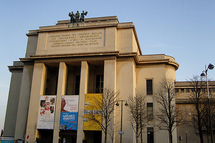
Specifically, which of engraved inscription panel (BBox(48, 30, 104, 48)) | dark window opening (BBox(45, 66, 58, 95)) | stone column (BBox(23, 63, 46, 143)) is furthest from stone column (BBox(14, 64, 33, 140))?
engraved inscription panel (BBox(48, 30, 104, 48))

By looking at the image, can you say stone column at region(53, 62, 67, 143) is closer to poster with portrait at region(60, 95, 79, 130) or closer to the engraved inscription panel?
poster with portrait at region(60, 95, 79, 130)

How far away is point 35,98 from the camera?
120 feet

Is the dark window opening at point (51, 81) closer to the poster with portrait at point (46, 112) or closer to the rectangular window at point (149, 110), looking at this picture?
the poster with portrait at point (46, 112)

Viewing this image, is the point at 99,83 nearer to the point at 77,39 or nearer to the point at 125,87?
the point at 125,87

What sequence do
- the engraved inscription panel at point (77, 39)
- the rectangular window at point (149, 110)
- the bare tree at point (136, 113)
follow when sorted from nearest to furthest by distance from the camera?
the bare tree at point (136, 113)
the rectangular window at point (149, 110)
the engraved inscription panel at point (77, 39)

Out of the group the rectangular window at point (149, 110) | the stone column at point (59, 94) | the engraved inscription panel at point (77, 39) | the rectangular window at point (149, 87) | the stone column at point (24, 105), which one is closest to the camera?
the stone column at point (59, 94)

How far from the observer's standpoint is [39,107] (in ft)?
119

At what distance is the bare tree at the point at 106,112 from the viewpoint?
32469mm

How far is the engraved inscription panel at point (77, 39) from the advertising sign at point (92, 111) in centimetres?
906

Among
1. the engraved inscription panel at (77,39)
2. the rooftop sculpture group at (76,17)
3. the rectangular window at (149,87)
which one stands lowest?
the rectangular window at (149,87)

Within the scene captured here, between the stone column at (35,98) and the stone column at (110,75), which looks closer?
the stone column at (110,75)

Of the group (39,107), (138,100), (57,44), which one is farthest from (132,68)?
(39,107)

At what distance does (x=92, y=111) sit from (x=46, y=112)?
24.7ft

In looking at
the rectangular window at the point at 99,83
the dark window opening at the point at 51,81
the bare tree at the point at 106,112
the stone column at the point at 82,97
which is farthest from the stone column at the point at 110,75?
the dark window opening at the point at 51,81
